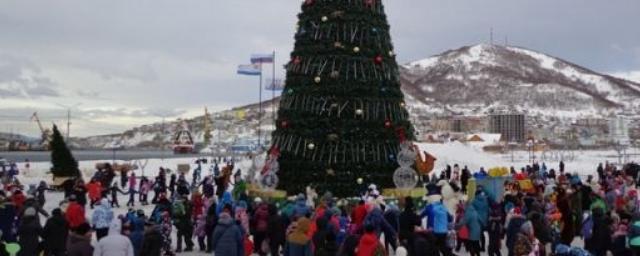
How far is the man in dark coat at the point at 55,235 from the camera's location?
963 centimetres

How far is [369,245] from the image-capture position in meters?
7.54

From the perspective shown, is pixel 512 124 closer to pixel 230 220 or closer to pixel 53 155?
pixel 53 155

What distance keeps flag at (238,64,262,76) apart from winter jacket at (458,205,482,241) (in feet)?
88.2

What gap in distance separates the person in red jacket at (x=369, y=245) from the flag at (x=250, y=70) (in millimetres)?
29870

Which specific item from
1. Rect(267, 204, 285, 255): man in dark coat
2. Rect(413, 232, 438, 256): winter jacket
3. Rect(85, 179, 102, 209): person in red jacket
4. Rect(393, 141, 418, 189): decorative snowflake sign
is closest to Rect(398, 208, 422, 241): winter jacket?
Rect(267, 204, 285, 255): man in dark coat

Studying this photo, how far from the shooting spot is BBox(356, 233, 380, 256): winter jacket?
24.6 ft

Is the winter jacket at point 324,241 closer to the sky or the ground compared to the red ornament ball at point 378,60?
closer to the ground

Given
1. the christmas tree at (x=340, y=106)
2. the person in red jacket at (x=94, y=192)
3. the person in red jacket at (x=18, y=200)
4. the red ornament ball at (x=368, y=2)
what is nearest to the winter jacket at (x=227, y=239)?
the person in red jacket at (x=18, y=200)

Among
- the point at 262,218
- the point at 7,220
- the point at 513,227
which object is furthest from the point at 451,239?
the point at 7,220

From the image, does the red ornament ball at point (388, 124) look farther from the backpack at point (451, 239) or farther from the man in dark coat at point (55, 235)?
the man in dark coat at point (55, 235)

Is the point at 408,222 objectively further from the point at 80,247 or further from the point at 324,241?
the point at 80,247

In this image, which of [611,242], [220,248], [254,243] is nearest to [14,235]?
[254,243]

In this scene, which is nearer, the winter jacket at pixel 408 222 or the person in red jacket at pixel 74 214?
the winter jacket at pixel 408 222

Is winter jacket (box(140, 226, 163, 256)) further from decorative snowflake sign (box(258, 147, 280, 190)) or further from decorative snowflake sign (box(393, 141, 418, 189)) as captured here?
decorative snowflake sign (box(393, 141, 418, 189))
